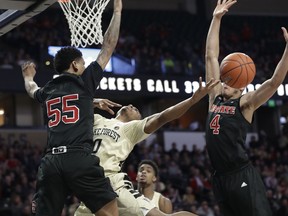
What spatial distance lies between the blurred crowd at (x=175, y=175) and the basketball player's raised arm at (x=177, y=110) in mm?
6465

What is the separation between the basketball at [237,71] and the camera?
6.23 m

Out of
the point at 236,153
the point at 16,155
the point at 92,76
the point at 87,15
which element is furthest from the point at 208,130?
the point at 16,155

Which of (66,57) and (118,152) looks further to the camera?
(118,152)

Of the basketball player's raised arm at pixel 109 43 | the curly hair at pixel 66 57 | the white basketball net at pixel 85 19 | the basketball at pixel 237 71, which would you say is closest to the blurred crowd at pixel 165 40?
the white basketball net at pixel 85 19

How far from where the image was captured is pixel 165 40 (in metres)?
23.4

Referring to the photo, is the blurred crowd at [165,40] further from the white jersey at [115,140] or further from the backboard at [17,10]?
the white jersey at [115,140]

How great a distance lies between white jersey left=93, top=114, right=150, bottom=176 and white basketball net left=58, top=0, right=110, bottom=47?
1193 mm

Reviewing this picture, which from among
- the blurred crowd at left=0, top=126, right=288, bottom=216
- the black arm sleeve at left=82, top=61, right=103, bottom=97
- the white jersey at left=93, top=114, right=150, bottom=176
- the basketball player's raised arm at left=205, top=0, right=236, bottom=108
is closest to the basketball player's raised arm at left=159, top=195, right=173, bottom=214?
the white jersey at left=93, top=114, right=150, bottom=176

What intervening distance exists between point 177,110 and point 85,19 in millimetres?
2199

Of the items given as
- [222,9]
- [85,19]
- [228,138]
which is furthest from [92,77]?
[85,19]

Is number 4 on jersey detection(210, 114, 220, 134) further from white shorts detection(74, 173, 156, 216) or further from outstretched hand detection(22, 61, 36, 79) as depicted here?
outstretched hand detection(22, 61, 36, 79)

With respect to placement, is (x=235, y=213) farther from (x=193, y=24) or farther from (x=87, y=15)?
(x=193, y=24)

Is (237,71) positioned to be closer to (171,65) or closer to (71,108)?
(71,108)

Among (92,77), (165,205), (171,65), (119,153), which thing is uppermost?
(171,65)
